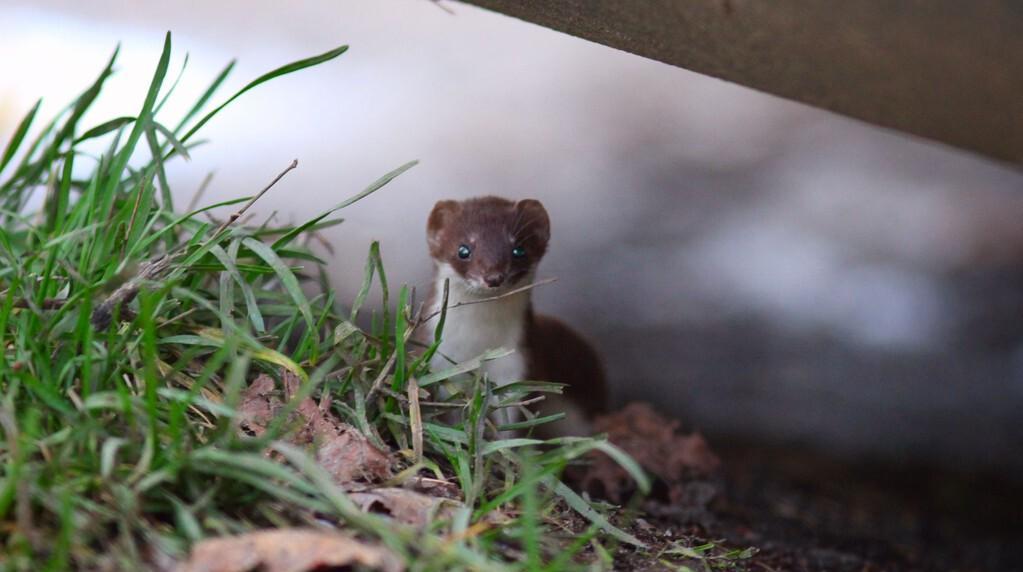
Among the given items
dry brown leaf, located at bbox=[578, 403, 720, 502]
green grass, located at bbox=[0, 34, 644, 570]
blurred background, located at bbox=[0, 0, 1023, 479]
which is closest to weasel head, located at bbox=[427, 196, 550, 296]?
green grass, located at bbox=[0, 34, 644, 570]

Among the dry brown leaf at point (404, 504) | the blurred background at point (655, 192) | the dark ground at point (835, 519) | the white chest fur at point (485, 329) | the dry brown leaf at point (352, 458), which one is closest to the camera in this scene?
the dry brown leaf at point (404, 504)

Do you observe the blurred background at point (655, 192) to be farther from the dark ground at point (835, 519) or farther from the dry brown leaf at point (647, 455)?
the dry brown leaf at point (647, 455)

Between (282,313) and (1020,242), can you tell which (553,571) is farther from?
(1020,242)

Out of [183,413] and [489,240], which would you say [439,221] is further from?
[183,413]

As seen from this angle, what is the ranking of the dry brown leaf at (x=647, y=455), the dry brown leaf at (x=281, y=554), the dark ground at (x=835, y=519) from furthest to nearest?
the dry brown leaf at (x=647, y=455), the dark ground at (x=835, y=519), the dry brown leaf at (x=281, y=554)

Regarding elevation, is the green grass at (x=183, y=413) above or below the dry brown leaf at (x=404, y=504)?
above

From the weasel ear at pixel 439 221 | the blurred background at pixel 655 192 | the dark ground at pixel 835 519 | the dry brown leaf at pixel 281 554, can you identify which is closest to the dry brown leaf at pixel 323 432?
the dry brown leaf at pixel 281 554

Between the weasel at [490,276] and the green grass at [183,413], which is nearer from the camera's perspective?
the green grass at [183,413]
